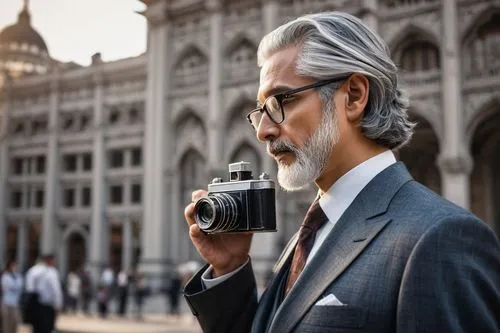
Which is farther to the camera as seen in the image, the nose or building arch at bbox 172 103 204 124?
building arch at bbox 172 103 204 124

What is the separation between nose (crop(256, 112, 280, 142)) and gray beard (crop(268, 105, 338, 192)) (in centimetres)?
2

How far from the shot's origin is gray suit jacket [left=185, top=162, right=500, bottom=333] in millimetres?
1174

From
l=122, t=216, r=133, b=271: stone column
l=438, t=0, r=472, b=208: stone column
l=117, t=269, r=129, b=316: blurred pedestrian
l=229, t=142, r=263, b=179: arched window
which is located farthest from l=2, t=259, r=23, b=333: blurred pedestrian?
l=122, t=216, r=133, b=271: stone column

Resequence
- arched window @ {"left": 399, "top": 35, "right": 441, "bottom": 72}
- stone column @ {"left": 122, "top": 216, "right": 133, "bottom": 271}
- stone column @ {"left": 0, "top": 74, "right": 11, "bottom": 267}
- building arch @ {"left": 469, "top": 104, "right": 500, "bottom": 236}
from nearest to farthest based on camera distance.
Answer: arched window @ {"left": 399, "top": 35, "right": 441, "bottom": 72}, building arch @ {"left": 469, "top": 104, "right": 500, "bottom": 236}, stone column @ {"left": 122, "top": 216, "right": 133, "bottom": 271}, stone column @ {"left": 0, "top": 74, "right": 11, "bottom": 267}

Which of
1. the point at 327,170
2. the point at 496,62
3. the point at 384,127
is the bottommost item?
the point at 327,170

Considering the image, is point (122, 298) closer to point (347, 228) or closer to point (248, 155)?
point (248, 155)

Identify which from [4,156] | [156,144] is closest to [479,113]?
[156,144]

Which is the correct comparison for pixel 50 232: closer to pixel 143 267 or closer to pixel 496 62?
pixel 143 267

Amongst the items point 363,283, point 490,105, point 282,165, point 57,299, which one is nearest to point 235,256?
point 282,165

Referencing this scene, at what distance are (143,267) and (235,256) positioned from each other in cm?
2486

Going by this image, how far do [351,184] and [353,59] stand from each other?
1.14ft

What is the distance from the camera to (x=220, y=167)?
963 inches

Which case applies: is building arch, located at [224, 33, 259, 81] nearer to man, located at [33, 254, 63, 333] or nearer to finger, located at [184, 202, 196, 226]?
man, located at [33, 254, 63, 333]

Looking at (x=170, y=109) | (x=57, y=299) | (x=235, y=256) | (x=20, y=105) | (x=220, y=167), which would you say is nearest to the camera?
(x=235, y=256)
